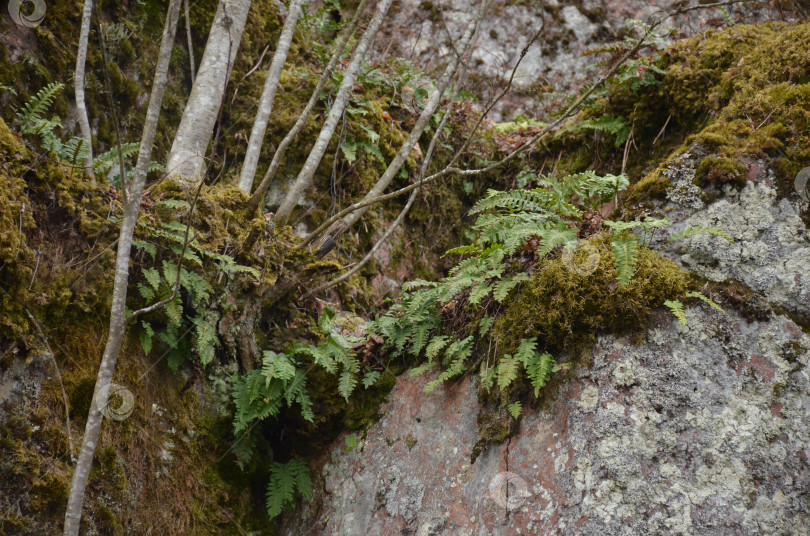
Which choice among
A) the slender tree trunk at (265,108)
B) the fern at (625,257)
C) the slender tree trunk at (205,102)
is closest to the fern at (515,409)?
the fern at (625,257)

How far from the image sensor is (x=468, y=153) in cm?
696

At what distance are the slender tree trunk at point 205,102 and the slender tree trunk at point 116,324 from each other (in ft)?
5.07

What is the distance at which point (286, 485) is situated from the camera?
4.35 metres

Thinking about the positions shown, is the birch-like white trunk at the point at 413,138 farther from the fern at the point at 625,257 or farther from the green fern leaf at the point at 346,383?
the fern at the point at 625,257

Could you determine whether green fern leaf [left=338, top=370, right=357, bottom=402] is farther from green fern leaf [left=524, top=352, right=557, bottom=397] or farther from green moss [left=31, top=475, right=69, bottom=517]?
green moss [left=31, top=475, right=69, bottom=517]

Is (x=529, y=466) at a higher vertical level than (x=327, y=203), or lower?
lower

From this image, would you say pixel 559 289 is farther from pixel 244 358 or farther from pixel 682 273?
pixel 244 358

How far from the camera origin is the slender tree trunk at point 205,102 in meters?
5.00

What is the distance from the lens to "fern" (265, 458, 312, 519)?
4266mm

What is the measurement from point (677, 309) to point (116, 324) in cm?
351

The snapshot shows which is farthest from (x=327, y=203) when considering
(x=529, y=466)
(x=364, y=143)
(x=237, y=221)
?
(x=529, y=466)

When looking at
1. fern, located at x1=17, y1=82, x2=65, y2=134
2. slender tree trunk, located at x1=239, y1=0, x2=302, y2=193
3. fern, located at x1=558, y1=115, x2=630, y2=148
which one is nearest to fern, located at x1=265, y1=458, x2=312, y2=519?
slender tree trunk, located at x1=239, y1=0, x2=302, y2=193

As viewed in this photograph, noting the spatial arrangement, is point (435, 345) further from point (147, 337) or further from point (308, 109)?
point (308, 109)

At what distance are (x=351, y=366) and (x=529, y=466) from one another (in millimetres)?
1641
